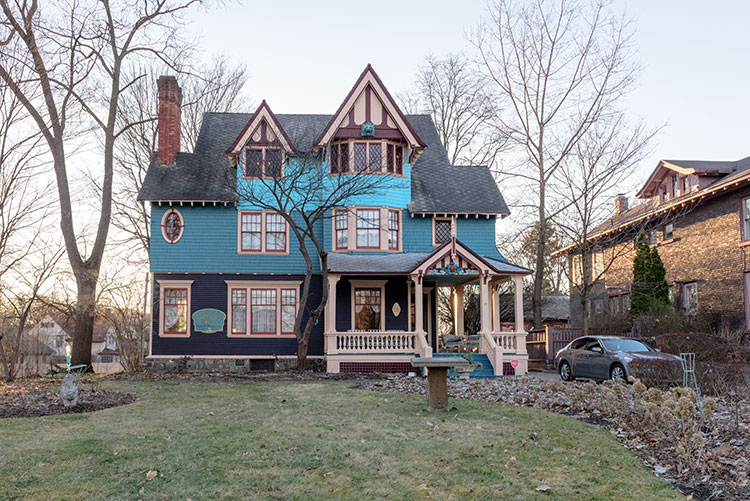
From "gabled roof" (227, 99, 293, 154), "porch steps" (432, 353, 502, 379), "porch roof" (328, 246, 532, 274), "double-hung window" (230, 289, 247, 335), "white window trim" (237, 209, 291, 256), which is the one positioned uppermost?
"gabled roof" (227, 99, 293, 154)

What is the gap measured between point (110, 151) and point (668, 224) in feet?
80.8

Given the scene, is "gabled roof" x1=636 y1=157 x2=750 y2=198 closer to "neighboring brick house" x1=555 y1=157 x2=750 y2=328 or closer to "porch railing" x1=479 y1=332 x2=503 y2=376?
"neighboring brick house" x1=555 y1=157 x2=750 y2=328

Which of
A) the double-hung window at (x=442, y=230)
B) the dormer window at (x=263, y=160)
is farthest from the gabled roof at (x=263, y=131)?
the double-hung window at (x=442, y=230)

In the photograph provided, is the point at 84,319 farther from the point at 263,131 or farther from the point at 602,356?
the point at 602,356

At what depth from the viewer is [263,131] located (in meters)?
24.2

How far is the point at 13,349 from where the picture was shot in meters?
18.6

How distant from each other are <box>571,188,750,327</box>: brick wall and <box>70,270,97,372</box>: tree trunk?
20.1 meters

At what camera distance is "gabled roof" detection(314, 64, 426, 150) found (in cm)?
2356

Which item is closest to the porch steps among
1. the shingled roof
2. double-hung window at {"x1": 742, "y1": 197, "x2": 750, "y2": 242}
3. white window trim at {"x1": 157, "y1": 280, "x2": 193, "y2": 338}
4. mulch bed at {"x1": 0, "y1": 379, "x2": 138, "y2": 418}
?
the shingled roof

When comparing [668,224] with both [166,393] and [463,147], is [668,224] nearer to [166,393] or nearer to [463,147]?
[463,147]

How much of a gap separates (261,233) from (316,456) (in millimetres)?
17254

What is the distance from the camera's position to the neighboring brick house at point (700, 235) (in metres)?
24.9

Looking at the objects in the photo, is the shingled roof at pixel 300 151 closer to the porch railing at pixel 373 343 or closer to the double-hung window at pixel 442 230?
the double-hung window at pixel 442 230

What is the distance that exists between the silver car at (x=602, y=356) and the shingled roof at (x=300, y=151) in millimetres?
7145
